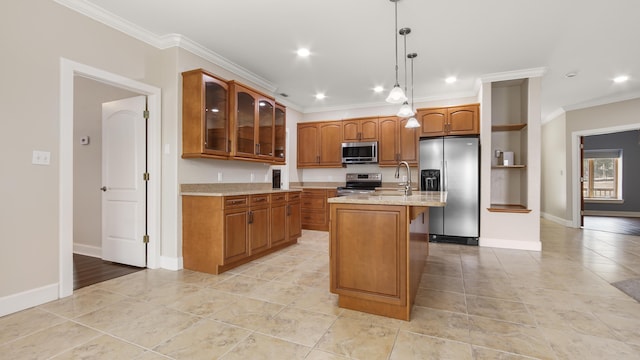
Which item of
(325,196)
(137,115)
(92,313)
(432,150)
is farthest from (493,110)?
(92,313)

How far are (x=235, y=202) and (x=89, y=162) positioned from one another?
230 cm

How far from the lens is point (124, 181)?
339 cm

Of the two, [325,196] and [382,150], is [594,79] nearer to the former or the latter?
[382,150]

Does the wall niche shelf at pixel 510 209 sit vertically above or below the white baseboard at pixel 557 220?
above

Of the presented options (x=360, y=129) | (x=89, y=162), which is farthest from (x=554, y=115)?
(x=89, y=162)

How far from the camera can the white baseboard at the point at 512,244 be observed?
13.6 ft

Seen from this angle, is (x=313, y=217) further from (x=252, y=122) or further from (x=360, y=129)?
(x=252, y=122)

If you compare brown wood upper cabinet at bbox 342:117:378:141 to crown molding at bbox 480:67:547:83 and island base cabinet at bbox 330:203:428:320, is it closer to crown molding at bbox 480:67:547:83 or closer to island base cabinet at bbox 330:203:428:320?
crown molding at bbox 480:67:547:83

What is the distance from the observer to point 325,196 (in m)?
5.67

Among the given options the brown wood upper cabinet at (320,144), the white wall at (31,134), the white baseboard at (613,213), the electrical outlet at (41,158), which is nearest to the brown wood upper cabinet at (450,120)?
the brown wood upper cabinet at (320,144)

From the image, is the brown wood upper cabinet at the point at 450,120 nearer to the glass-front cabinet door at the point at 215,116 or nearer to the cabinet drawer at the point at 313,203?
the cabinet drawer at the point at 313,203

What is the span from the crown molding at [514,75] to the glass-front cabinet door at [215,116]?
3833 mm

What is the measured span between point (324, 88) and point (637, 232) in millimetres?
6702

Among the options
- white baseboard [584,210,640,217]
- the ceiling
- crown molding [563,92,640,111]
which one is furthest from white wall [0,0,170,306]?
white baseboard [584,210,640,217]
